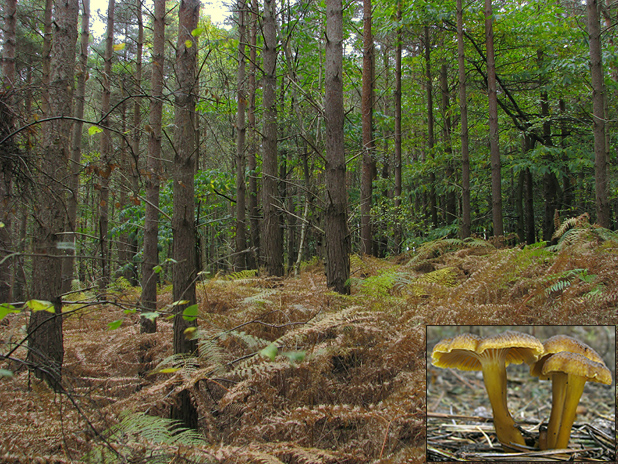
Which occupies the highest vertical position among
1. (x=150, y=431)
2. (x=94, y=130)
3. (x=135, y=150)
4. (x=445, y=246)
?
(x=135, y=150)

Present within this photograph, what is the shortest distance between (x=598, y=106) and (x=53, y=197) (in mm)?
7641

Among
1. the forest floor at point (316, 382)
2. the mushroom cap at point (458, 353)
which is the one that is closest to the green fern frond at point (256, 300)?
the forest floor at point (316, 382)

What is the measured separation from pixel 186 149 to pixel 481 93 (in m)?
12.1

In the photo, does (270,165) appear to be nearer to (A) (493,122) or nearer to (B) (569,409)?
(A) (493,122)

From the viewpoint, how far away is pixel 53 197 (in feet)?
11.1

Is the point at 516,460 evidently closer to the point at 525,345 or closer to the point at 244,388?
the point at 525,345

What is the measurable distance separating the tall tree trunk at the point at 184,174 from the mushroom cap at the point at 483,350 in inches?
77.1

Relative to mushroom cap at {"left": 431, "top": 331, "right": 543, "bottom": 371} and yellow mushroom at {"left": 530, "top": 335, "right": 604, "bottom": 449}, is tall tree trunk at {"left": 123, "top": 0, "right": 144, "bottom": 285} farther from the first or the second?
yellow mushroom at {"left": 530, "top": 335, "right": 604, "bottom": 449}

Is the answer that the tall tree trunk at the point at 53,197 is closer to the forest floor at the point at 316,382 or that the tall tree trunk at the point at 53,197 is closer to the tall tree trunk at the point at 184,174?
the forest floor at the point at 316,382

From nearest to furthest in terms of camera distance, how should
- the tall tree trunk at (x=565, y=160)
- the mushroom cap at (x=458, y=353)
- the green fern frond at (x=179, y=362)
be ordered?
the mushroom cap at (x=458, y=353)
the green fern frond at (x=179, y=362)
the tall tree trunk at (x=565, y=160)

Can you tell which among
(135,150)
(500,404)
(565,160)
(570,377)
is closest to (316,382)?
(500,404)

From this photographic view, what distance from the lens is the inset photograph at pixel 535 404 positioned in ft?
5.86

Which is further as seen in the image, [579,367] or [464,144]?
[464,144]

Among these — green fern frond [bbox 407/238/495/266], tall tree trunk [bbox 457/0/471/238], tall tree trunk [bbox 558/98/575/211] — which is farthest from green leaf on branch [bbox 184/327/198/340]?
tall tree trunk [bbox 558/98/575/211]
